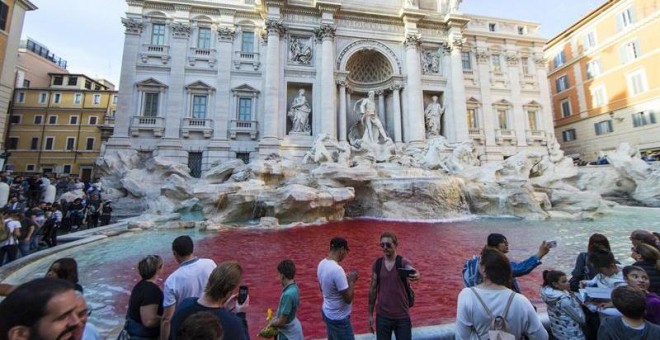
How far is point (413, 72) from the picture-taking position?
781 inches

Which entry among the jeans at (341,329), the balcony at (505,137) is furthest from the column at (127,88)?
the balcony at (505,137)

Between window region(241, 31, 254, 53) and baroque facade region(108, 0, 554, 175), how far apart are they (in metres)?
0.06

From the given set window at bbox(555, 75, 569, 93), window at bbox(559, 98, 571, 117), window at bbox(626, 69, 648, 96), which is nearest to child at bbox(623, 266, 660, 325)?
window at bbox(626, 69, 648, 96)

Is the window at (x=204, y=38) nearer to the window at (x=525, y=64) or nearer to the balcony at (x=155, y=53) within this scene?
the balcony at (x=155, y=53)

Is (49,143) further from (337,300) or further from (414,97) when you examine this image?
(337,300)

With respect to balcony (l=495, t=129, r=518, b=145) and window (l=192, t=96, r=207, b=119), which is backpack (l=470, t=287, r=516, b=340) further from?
balcony (l=495, t=129, r=518, b=145)

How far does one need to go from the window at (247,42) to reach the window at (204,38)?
205cm

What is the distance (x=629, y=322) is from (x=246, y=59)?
20.2 m

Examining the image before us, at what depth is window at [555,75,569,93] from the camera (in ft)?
86.5

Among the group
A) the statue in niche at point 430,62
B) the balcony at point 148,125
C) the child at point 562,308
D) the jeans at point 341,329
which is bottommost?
the jeans at point 341,329

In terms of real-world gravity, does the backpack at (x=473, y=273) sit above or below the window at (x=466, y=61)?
below

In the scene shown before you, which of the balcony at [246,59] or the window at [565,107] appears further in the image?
the window at [565,107]

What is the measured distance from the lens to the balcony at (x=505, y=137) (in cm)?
2203

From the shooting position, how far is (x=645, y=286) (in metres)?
2.05
